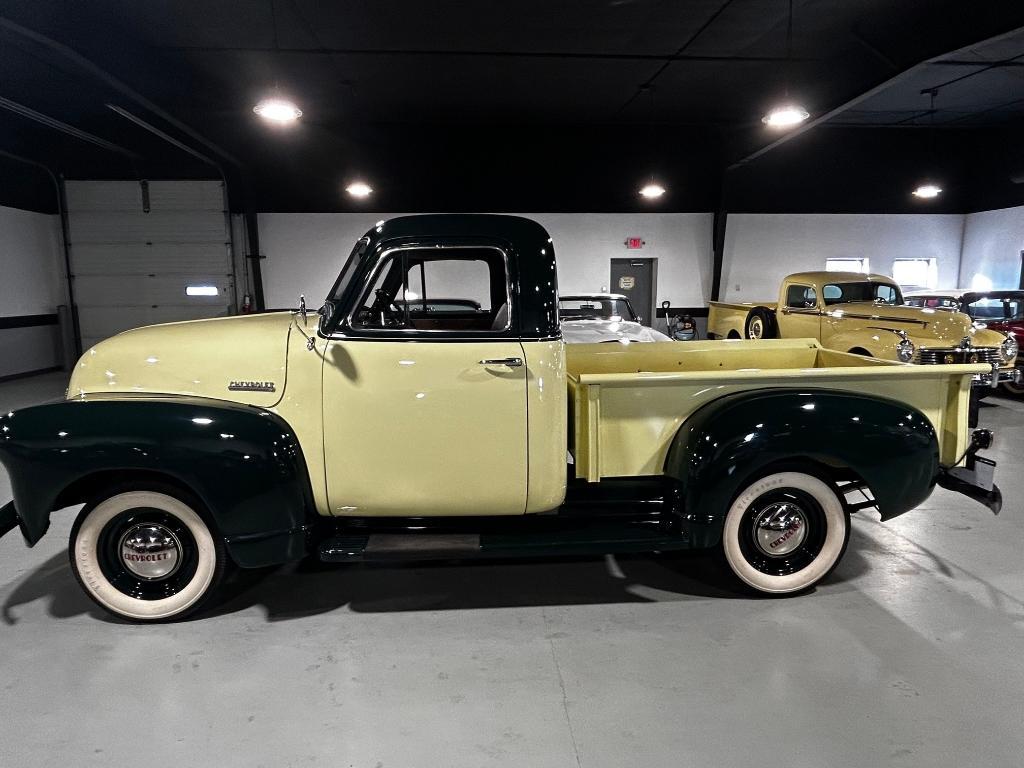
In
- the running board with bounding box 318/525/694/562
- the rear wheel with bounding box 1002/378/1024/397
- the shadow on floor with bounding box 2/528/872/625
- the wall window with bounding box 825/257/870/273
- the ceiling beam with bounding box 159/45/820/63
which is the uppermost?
the ceiling beam with bounding box 159/45/820/63

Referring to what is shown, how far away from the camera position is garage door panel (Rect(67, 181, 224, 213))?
507 inches

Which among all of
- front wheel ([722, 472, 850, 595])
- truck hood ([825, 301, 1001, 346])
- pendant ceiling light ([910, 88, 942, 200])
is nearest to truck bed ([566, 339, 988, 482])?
front wheel ([722, 472, 850, 595])

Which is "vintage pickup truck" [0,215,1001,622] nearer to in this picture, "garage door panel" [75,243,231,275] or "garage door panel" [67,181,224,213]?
"garage door panel" [75,243,231,275]

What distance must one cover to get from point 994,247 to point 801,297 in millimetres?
8029

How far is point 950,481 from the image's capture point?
135 inches

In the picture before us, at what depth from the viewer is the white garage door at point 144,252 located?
42.5ft

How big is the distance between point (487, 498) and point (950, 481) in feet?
8.45

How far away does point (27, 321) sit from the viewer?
12031 mm

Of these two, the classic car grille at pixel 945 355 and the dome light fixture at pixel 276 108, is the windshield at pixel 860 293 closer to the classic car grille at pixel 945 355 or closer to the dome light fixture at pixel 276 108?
the classic car grille at pixel 945 355

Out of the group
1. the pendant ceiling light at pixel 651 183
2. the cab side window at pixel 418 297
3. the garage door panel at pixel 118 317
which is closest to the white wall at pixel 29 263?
the garage door panel at pixel 118 317

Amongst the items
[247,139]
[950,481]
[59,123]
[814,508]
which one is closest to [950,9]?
[950,481]

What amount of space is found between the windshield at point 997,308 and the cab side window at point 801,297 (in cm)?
253

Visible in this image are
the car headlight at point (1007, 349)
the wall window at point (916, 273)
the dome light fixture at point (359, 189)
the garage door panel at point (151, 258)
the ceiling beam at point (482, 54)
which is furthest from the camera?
the wall window at point (916, 273)

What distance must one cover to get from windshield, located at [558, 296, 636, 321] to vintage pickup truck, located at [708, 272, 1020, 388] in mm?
2257
